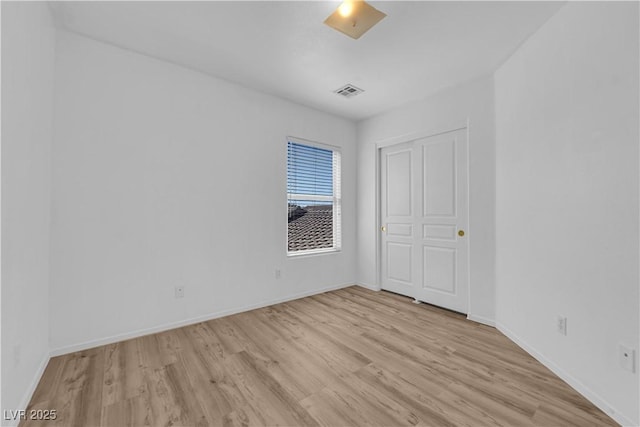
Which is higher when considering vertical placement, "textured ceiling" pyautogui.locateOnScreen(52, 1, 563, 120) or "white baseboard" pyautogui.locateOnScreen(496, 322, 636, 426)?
"textured ceiling" pyautogui.locateOnScreen(52, 1, 563, 120)

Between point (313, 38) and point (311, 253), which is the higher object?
point (313, 38)

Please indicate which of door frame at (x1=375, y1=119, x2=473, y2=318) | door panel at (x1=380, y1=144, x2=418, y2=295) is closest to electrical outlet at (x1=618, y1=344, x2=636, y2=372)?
door frame at (x1=375, y1=119, x2=473, y2=318)

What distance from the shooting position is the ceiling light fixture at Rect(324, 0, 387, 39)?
6.40 feet

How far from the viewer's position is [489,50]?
248 cm

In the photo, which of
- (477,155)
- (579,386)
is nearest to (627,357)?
(579,386)

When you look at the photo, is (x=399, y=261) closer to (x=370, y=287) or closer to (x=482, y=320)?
(x=370, y=287)

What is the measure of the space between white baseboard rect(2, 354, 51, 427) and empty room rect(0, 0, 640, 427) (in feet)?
0.05

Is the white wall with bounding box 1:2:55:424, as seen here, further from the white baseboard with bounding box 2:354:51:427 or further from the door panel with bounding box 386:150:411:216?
the door panel with bounding box 386:150:411:216

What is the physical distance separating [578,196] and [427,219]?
176 cm

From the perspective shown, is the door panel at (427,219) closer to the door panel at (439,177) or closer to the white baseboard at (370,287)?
the door panel at (439,177)

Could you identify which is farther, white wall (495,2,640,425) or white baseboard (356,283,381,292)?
white baseboard (356,283,381,292)

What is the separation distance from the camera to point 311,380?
192 centimetres

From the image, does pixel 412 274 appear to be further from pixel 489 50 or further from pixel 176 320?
pixel 176 320

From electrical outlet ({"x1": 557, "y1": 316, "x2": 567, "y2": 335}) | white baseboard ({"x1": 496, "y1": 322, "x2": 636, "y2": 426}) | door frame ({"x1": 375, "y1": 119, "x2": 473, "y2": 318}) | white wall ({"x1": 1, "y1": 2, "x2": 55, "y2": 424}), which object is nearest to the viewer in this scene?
white wall ({"x1": 1, "y1": 2, "x2": 55, "y2": 424})
